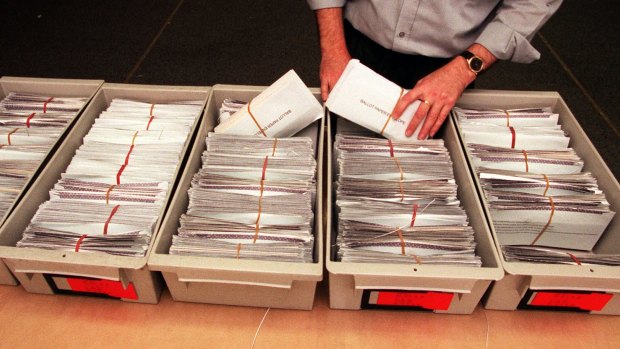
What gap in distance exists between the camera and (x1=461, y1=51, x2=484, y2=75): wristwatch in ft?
4.07

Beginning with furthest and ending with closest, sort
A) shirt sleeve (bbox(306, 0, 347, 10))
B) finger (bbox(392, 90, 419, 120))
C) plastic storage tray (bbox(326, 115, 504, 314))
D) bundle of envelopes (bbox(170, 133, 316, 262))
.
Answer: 1. shirt sleeve (bbox(306, 0, 347, 10))
2. finger (bbox(392, 90, 419, 120))
3. bundle of envelopes (bbox(170, 133, 316, 262))
4. plastic storage tray (bbox(326, 115, 504, 314))

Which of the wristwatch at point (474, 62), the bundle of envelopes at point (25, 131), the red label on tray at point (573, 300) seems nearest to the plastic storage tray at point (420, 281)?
the red label on tray at point (573, 300)

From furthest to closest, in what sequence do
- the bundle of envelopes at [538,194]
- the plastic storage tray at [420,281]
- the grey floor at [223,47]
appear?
the grey floor at [223,47]
the bundle of envelopes at [538,194]
the plastic storage tray at [420,281]

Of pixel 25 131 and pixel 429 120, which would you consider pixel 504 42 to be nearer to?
pixel 429 120

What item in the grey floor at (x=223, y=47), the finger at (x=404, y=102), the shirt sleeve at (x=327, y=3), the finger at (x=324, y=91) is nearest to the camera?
the finger at (x=404, y=102)

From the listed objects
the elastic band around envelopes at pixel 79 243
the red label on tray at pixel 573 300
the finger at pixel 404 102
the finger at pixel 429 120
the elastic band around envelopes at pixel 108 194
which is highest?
the finger at pixel 404 102

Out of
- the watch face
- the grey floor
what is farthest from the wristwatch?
the grey floor

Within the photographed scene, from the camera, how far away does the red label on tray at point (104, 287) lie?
91 cm

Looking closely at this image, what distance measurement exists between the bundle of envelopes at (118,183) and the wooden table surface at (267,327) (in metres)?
0.15

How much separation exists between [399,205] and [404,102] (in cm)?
32

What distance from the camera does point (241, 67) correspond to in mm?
3236

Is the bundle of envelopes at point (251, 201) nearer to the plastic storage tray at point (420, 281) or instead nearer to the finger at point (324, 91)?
the plastic storage tray at point (420, 281)

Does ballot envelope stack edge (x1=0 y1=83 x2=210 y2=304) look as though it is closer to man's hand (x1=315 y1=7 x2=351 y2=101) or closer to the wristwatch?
man's hand (x1=315 y1=7 x2=351 y2=101)

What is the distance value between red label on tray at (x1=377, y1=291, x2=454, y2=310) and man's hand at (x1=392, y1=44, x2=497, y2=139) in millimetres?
485
